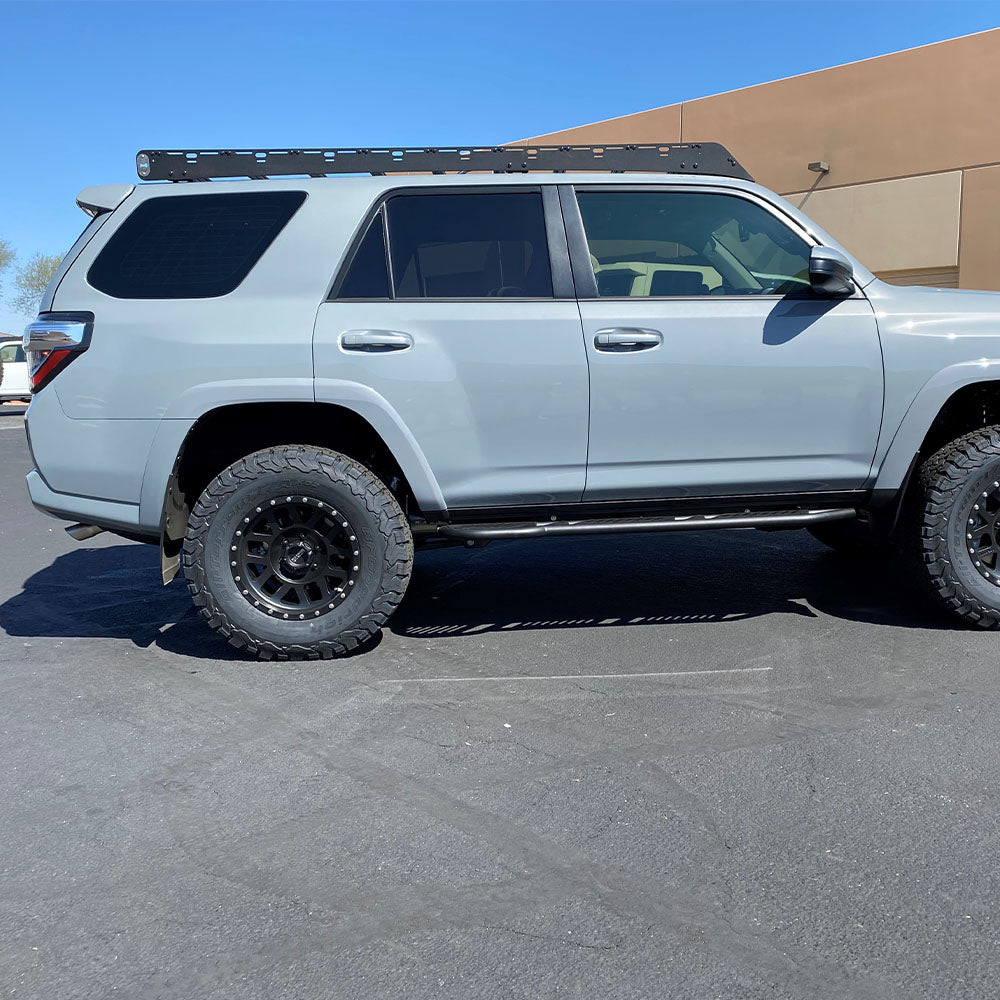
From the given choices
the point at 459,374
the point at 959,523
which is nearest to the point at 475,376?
the point at 459,374

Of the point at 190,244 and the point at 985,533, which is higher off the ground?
the point at 190,244

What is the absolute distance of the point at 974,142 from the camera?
52.0 ft

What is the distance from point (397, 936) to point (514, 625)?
262 centimetres

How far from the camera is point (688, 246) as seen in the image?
462 centimetres

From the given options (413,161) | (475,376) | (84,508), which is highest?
(413,161)

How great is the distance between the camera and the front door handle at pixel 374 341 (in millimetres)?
4230

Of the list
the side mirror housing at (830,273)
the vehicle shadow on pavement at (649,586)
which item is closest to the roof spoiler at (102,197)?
the vehicle shadow on pavement at (649,586)

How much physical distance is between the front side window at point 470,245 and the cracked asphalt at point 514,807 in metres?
1.60

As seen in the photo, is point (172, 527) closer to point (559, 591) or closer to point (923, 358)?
point (559, 591)

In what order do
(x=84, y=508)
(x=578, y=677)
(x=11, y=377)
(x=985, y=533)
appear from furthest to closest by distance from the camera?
(x=11, y=377), (x=985, y=533), (x=84, y=508), (x=578, y=677)

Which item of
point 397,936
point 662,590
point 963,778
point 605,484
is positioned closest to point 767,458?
point 605,484

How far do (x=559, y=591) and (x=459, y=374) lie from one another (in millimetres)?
1687

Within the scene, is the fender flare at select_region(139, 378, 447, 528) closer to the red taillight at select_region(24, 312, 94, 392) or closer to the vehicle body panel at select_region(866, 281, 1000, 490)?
the red taillight at select_region(24, 312, 94, 392)

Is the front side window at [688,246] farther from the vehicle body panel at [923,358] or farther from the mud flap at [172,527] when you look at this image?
the mud flap at [172,527]
